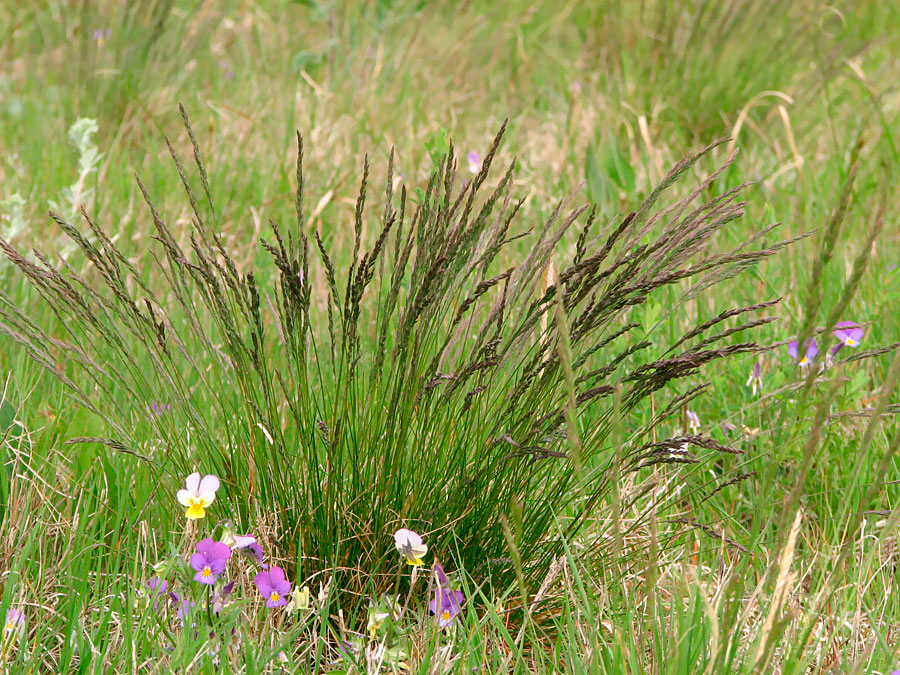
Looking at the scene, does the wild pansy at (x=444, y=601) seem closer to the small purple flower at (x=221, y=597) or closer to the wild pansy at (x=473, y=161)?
the small purple flower at (x=221, y=597)

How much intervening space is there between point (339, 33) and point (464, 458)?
398 centimetres

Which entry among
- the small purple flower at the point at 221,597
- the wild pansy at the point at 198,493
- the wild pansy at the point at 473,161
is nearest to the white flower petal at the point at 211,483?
the wild pansy at the point at 198,493

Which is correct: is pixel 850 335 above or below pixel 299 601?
above

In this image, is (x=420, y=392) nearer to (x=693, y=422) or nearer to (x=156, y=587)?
(x=156, y=587)

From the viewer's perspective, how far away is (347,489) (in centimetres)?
153

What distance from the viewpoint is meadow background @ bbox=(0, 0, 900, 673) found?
4.49ft

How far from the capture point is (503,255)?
275cm

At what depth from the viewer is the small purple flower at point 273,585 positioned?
1.41 metres

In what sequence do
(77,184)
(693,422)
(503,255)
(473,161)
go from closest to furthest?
(693,422) < (77,184) < (503,255) < (473,161)

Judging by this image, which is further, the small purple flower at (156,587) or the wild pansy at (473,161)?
the wild pansy at (473,161)

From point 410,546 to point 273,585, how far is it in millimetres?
218

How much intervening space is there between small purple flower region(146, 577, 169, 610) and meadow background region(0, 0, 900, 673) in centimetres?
3

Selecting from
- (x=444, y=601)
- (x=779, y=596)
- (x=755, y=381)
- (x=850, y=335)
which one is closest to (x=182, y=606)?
(x=444, y=601)

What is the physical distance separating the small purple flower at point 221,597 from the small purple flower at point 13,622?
0.26 m
